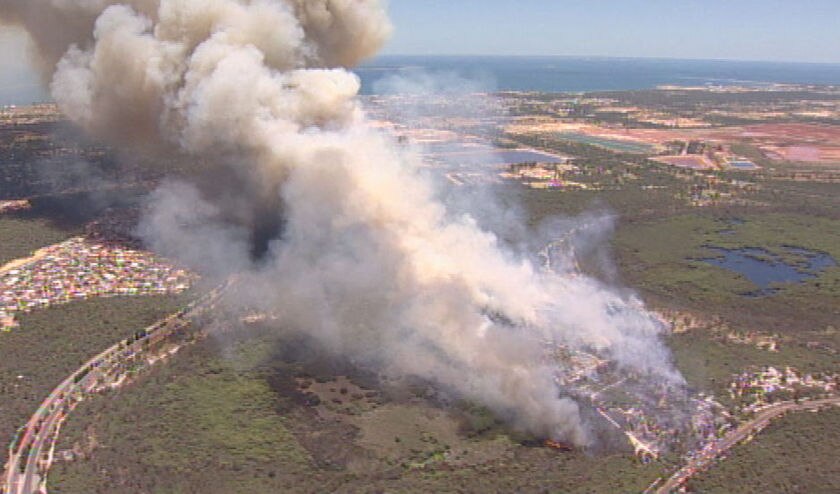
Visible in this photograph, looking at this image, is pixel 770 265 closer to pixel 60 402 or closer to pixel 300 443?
pixel 300 443

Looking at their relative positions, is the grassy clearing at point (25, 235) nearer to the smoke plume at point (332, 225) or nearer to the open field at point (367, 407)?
the open field at point (367, 407)

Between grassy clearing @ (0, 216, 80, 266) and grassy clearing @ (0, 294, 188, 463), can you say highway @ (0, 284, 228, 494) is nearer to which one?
grassy clearing @ (0, 294, 188, 463)

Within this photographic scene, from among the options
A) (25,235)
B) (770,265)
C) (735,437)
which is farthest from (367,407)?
(770,265)

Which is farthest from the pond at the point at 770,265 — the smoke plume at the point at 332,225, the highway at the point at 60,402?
the highway at the point at 60,402

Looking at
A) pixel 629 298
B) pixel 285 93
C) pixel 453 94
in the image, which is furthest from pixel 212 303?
pixel 453 94

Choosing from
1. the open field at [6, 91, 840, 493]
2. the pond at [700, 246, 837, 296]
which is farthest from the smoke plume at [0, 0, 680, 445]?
the pond at [700, 246, 837, 296]
